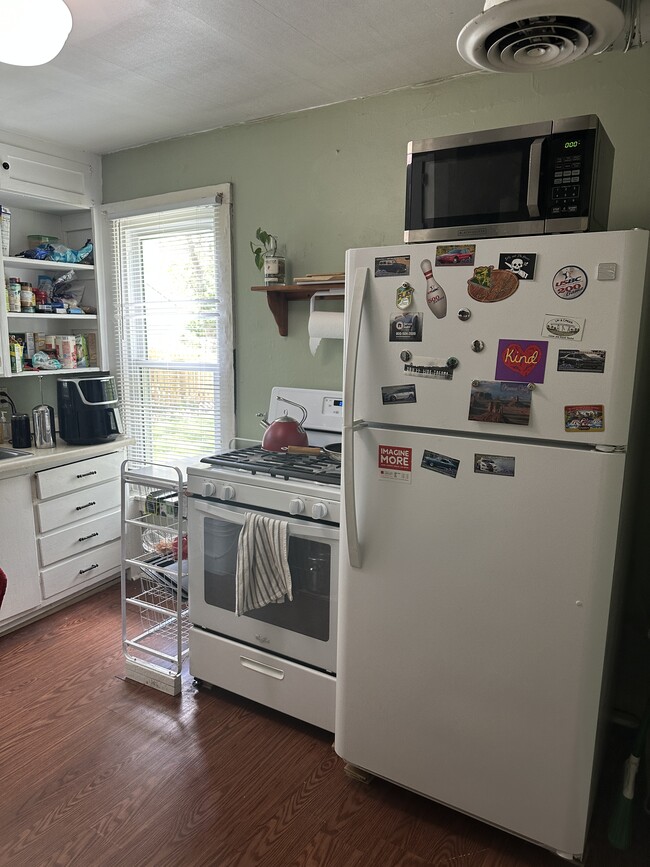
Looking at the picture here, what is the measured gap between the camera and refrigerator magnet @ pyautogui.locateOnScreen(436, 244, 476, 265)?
4.84 ft

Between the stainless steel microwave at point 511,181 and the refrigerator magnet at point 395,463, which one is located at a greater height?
the stainless steel microwave at point 511,181

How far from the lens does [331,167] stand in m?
2.56

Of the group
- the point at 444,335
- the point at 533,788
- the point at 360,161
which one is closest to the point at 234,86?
the point at 360,161

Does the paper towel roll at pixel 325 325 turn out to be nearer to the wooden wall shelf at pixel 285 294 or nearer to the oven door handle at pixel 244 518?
the wooden wall shelf at pixel 285 294

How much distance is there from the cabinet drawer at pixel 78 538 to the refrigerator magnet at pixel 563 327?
2.54 meters

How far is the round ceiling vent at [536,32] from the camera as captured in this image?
3.57 ft

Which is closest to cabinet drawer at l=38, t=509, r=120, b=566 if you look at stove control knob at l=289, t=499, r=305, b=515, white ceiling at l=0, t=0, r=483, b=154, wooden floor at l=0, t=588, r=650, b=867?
wooden floor at l=0, t=588, r=650, b=867

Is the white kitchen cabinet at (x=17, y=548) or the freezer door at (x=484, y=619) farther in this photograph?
the white kitchen cabinet at (x=17, y=548)

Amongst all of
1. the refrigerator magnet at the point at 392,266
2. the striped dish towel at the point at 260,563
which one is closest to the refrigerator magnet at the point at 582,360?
the refrigerator magnet at the point at 392,266

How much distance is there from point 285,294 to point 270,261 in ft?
0.56

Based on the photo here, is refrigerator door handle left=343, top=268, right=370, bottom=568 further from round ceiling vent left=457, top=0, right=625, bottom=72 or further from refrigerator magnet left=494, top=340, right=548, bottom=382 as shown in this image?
round ceiling vent left=457, top=0, right=625, bottom=72

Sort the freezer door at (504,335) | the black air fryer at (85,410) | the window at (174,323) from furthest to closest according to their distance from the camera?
1. the black air fryer at (85,410)
2. the window at (174,323)
3. the freezer door at (504,335)

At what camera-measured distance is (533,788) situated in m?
1.55

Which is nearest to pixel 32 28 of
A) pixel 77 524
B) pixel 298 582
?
pixel 298 582
